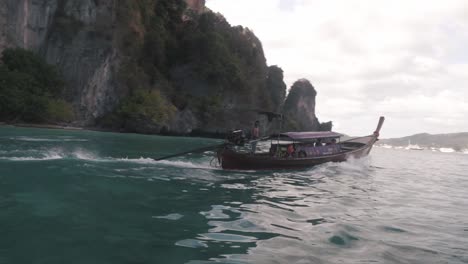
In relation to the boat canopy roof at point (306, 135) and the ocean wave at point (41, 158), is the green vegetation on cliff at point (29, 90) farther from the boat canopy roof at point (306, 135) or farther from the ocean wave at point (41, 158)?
the boat canopy roof at point (306, 135)

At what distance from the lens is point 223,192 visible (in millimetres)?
11062

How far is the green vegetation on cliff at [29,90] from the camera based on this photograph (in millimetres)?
36688

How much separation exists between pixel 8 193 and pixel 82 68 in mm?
40787

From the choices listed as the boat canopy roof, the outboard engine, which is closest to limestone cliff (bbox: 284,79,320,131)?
the boat canopy roof

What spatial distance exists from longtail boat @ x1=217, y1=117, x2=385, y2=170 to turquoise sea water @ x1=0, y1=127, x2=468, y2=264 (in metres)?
3.31

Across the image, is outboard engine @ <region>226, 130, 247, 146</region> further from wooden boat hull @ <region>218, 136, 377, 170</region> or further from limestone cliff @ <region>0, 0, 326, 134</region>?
limestone cliff @ <region>0, 0, 326, 134</region>

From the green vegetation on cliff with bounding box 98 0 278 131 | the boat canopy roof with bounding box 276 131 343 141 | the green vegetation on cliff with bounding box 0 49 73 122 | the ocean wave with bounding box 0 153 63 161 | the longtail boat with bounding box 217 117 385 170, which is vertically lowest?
the ocean wave with bounding box 0 153 63 161

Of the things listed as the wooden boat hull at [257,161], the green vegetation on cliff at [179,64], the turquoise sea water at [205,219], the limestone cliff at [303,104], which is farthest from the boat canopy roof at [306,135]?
the limestone cliff at [303,104]

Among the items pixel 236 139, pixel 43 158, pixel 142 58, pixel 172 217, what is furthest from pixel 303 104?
pixel 172 217

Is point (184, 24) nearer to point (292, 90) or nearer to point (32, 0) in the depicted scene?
point (32, 0)

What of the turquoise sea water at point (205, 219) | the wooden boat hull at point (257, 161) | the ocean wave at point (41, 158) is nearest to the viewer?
the turquoise sea water at point (205, 219)

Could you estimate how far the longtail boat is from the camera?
17.4 metres

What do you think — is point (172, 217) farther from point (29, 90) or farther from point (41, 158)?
point (29, 90)

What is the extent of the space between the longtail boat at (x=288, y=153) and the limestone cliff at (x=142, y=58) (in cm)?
1767
